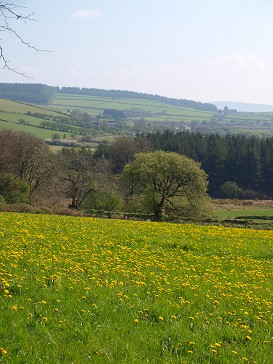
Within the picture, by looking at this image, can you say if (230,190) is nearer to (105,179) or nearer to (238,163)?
(238,163)

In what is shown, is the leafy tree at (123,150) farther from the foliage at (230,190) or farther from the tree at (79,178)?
the tree at (79,178)

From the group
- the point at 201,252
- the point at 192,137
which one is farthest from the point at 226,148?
the point at 201,252

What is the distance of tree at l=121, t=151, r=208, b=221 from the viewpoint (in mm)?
52875

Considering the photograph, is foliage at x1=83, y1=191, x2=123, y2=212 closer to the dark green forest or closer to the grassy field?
the grassy field

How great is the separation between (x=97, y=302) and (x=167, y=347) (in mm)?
2083

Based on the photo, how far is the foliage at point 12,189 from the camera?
52.1 meters

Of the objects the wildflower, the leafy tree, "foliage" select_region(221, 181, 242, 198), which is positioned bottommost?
"foliage" select_region(221, 181, 242, 198)

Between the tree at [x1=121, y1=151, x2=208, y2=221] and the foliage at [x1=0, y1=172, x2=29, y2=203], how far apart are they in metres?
13.1

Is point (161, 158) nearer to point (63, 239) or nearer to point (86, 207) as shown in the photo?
point (86, 207)

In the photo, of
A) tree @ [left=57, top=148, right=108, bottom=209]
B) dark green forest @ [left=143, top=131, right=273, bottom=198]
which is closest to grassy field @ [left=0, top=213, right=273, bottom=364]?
tree @ [left=57, top=148, right=108, bottom=209]

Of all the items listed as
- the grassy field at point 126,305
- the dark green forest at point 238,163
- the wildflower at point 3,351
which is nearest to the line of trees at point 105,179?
the dark green forest at point 238,163

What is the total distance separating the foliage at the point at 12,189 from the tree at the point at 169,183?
1307 cm

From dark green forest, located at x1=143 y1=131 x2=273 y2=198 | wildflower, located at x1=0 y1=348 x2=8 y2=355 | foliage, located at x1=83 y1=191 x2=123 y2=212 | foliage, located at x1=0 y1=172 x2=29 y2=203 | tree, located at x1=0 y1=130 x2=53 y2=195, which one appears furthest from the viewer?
dark green forest, located at x1=143 y1=131 x2=273 y2=198

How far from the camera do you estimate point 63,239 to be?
51.2 ft
